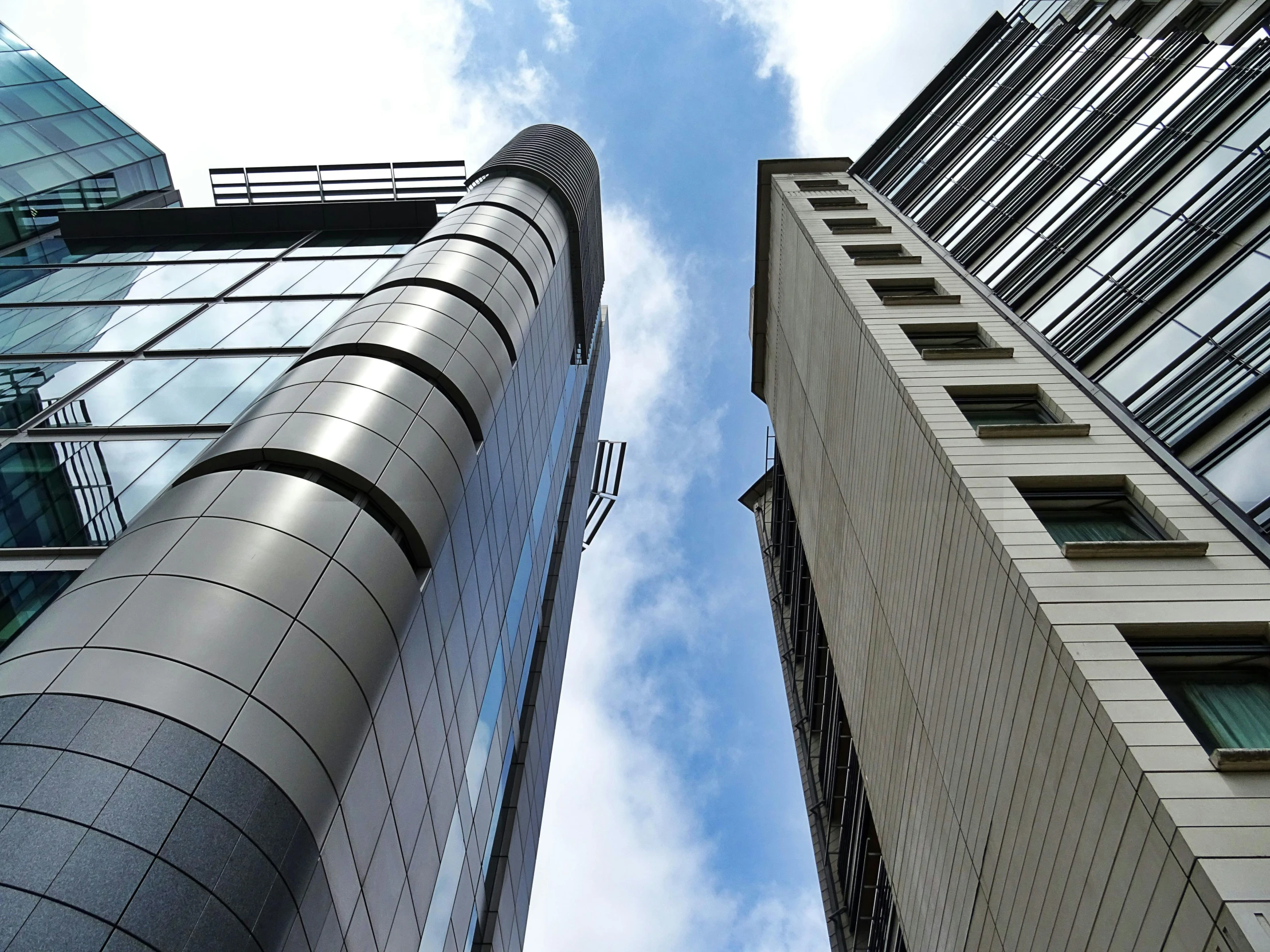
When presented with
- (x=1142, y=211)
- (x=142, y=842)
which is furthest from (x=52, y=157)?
(x=1142, y=211)

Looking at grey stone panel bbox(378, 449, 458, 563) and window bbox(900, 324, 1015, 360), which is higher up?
window bbox(900, 324, 1015, 360)

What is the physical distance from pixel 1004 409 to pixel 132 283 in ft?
Result: 101

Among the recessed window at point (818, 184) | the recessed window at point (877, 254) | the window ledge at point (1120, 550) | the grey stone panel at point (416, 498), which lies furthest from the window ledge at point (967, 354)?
the recessed window at point (818, 184)

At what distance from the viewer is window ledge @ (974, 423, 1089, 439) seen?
733 inches

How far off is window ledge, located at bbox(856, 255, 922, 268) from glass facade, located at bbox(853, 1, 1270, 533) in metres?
2.35

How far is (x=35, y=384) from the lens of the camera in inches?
856

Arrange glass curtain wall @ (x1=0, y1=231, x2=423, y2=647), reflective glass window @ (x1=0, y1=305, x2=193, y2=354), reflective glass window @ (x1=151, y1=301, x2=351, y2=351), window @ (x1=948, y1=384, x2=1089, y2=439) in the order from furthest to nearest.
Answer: reflective glass window @ (x1=151, y1=301, x2=351, y2=351), reflective glass window @ (x1=0, y1=305, x2=193, y2=354), window @ (x1=948, y1=384, x2=1089, y2=439), glass curtain wall @ (x1=0, y1=231, x2=423, y2=647)

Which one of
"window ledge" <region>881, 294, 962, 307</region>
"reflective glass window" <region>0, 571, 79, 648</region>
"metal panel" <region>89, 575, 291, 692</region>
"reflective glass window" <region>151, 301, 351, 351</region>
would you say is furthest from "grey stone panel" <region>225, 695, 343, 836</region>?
"window ledge" <region>881, 294, 962, 307</region>

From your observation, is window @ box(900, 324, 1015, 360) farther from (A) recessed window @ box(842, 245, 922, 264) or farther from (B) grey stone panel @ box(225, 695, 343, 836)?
(B) grey stone panel @ box(225, 695, 343, 836)

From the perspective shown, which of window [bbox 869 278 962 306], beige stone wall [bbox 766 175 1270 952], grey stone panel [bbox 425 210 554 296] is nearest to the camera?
beige stone wall [bbox 766 175 1270 952]

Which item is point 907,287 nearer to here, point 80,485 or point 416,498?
point 416,498

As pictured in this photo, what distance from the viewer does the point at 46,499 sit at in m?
17.4

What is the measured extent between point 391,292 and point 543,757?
62.4 ft

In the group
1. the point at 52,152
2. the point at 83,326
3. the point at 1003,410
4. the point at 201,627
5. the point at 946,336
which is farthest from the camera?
the point at 52,152
